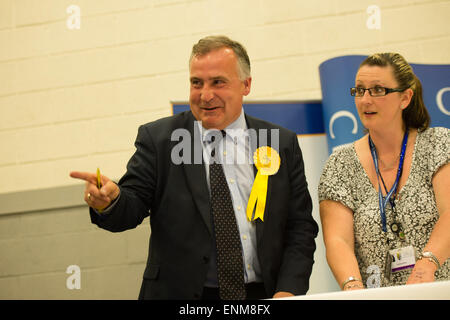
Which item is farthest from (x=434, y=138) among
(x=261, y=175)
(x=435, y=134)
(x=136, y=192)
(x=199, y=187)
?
(x=136, y=192)

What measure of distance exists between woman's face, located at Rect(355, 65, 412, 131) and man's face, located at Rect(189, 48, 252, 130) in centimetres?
51

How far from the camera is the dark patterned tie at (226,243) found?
1754mm

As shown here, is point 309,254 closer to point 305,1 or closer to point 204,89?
point 204,89

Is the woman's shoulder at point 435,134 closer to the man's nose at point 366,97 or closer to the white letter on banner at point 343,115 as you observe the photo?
the man's nose at point 366,97

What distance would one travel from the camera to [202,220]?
180 centimetres

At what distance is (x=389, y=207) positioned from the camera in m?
2.00


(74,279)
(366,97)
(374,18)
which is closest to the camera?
(366,97)

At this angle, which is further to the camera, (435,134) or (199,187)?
(435,134)

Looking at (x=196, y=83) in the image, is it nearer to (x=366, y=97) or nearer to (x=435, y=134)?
(x=366, y=97)

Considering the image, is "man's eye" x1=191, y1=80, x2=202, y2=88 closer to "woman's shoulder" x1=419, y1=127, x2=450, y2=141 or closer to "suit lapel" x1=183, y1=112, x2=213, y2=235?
"suit lapel" x1=183, y1=112, x2=213, y2=235

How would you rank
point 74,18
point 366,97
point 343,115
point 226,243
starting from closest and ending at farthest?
point 226,243, point 366,97, point 343,115, point 74,18

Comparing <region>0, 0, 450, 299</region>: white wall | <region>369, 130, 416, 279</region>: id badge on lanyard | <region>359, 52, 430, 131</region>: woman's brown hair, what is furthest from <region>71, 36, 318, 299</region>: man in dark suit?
<region>0, 0, 450, 299</region>: white wall

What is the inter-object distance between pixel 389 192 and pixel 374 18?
194cm
